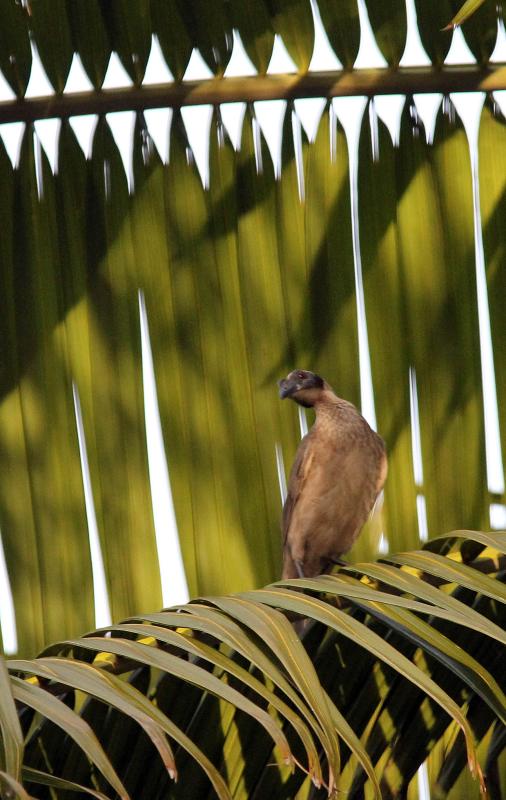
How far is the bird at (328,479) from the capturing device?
349 centimetres

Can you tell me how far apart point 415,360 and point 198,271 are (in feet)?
2.17

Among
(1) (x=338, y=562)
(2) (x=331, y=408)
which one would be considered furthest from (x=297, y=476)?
(1) (x=338, y=562)

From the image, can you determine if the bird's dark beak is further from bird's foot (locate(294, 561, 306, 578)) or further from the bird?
bird's foot (locate(294, 561, 306, 578))

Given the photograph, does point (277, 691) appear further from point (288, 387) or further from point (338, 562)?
point (338, 562)

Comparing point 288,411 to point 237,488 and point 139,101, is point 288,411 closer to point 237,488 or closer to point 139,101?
point 237,488

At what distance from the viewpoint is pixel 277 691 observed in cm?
272

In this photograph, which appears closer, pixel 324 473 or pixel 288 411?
pixel 288 411

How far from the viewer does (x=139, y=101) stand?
11.4ft

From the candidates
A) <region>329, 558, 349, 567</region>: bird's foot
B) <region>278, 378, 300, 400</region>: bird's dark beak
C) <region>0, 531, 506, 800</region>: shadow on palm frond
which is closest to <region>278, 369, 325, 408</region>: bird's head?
<region>278, 378, 300, 400</region>: bird's dark beak

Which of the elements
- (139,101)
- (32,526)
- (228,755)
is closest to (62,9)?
(139,101)

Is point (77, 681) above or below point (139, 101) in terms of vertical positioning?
below

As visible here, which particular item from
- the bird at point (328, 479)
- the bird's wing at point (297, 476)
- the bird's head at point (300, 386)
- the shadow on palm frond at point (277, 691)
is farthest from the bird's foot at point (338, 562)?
the shadow on palm frond at point (277, 691)

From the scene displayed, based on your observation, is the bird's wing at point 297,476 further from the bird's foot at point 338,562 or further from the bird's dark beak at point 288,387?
the bird's foot at point 338,562

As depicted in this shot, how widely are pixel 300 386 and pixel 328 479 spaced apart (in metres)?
0.76
